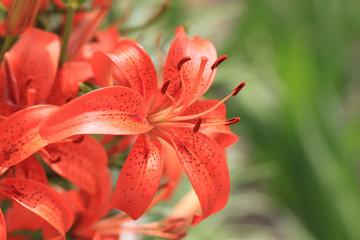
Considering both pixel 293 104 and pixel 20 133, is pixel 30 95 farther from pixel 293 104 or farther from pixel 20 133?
pixel 293 104

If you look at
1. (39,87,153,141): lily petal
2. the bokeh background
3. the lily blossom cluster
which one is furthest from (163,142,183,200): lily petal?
the bokeh background

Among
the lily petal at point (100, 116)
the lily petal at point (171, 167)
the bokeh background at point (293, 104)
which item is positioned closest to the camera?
the lily petal at point (100, 116)

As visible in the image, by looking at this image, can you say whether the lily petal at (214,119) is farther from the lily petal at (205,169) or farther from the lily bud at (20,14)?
the lily bud at (20,14)

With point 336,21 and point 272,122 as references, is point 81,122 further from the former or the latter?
point 336,21

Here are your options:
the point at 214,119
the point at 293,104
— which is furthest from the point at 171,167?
the point at 293,104

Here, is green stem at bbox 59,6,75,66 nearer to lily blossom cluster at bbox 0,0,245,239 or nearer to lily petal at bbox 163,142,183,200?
lily blossom cluster at bbox 0,0,245,239

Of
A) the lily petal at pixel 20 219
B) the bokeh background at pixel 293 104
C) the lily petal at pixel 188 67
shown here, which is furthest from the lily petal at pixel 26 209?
the bokeh background at pixel 293 104

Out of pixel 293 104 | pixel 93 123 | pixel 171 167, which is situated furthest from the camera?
pixel 293 104
